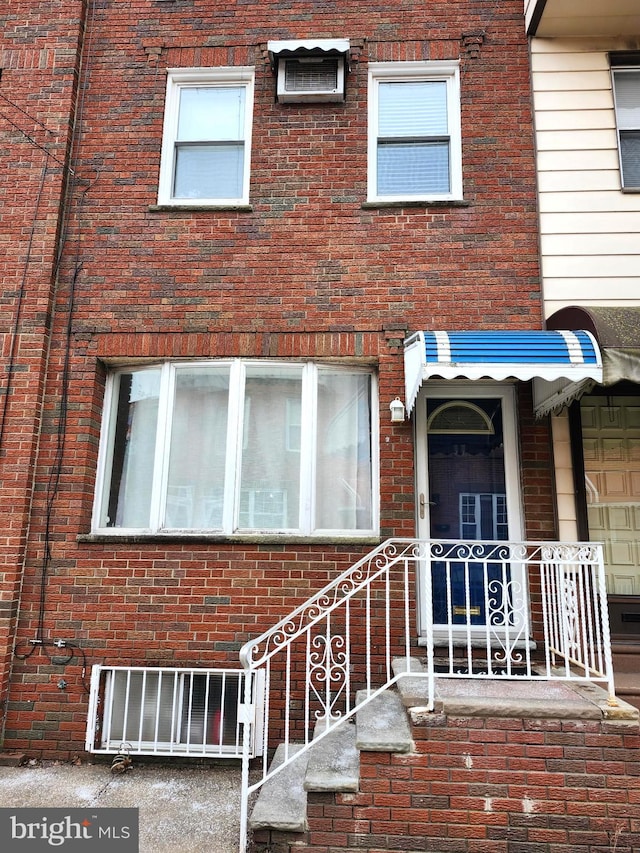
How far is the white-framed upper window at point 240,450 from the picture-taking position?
5.24 meters

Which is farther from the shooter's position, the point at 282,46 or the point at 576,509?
the point at 282,46

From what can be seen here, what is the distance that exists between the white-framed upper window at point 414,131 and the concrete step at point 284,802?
4.79 meters

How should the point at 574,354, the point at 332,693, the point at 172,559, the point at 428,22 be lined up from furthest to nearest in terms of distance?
1. the point at 428,22
2. the point at 172,559
3. the point at 332,693
4. the point at 574,354

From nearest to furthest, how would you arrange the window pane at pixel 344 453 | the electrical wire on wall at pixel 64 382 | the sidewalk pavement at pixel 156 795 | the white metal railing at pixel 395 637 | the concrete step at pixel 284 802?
the concrete step at pixel 284 802 < the sidewalk pavement at pixel 156 795 < the white metal railing at pixel 395 637 < the electrical wire on wall at pixel 64 382 < the window pane at pixel 344 453

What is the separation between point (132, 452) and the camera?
5480mm

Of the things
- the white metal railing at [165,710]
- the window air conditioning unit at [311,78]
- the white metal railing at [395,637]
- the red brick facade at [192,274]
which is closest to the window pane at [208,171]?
the red brick facade at [192,274]

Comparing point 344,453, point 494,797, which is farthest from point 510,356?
point 494,797

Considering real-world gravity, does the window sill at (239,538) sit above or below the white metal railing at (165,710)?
above

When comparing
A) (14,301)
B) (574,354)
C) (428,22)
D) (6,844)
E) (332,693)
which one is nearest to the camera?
(6,844)

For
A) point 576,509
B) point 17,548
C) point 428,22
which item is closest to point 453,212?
point 428,22

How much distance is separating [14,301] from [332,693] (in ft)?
14.5

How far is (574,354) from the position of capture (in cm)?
404

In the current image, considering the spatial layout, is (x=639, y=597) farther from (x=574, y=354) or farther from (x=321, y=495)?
(x=321, y=495)

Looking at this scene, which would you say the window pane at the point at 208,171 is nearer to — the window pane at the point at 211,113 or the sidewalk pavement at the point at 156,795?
the window pane at the point at 211,113
